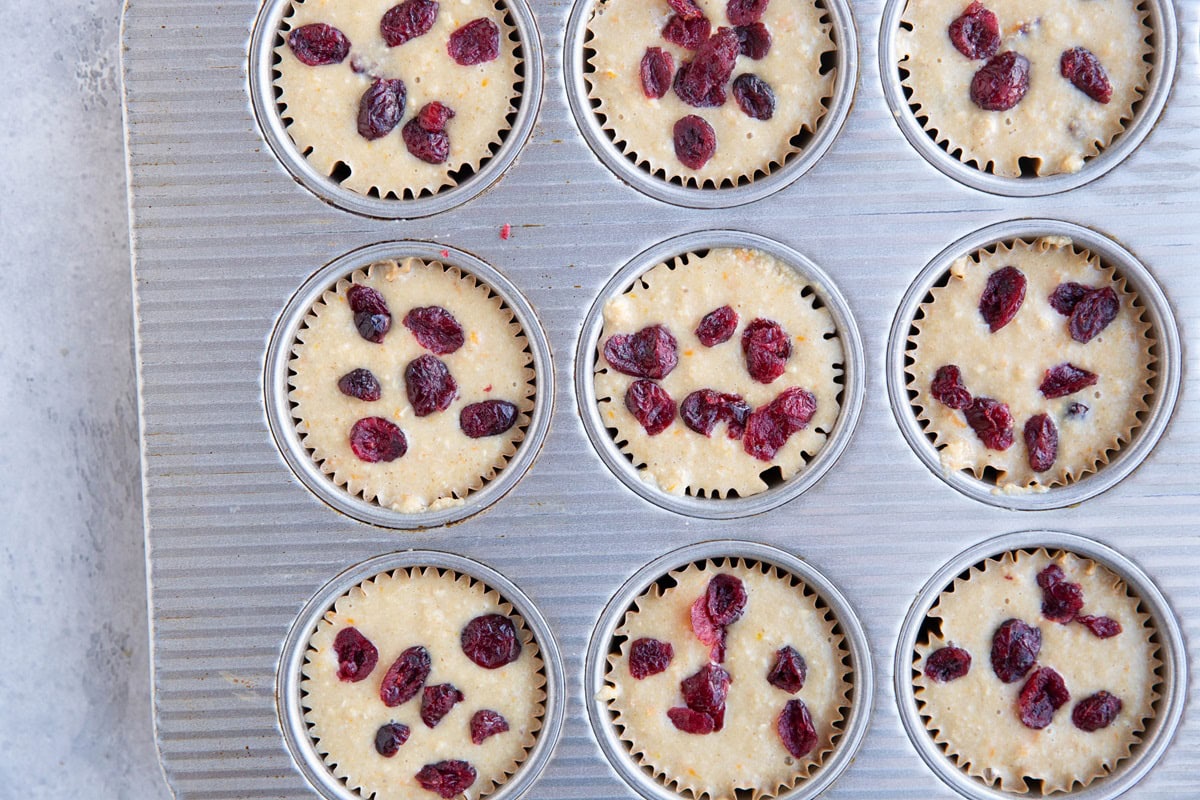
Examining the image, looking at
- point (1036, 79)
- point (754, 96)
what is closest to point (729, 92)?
point (754, 96)

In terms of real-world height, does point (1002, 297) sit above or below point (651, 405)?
above

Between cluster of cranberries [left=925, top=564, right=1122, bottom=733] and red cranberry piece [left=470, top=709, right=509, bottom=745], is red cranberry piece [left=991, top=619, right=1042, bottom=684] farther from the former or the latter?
red cranberry piece [left=470, top=709, right=509, bottom=745]

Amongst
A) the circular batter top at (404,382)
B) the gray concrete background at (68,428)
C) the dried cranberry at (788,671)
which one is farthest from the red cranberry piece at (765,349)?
the gray concrete background at (68,428)

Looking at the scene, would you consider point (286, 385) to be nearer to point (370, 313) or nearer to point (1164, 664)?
point (370, 313)

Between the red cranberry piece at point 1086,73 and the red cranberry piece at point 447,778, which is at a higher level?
the red cranberry piece at point 1086,73

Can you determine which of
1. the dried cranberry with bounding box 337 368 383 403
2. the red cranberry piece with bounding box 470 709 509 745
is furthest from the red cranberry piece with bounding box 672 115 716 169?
the red cranberry piece with bounding box 470 709 509 745

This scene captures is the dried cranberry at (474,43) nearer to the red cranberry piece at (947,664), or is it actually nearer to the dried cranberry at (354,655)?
the dried cranberry at (354,655)
